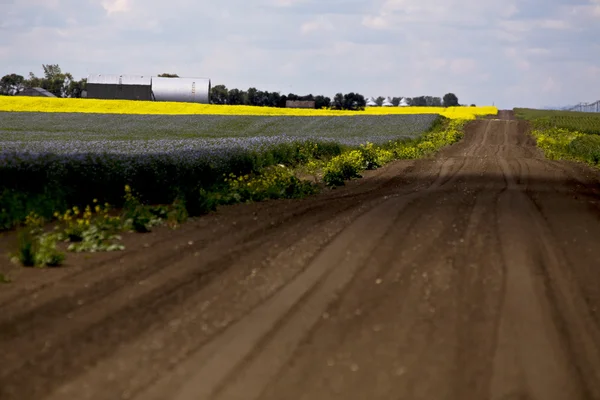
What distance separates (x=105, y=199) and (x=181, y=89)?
3834 inches

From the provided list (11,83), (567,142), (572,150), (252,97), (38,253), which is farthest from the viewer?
(11,83)

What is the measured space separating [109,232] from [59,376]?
6.41 m

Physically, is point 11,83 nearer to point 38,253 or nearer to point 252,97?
point 252,97

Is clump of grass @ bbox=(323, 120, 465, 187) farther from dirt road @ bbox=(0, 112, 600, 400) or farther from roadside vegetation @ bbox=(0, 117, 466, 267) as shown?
dirt road @ bbox=(0, 112, 600, 400)

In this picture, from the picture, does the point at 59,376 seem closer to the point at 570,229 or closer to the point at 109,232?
the point at 109,232

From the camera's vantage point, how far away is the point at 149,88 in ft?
366

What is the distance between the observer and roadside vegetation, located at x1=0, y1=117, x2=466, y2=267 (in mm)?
11938

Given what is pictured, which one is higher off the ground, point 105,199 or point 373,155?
point 105,199

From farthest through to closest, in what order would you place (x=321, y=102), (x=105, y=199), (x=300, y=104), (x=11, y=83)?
1. (x=11, y=83)
2. (x=321, y=102)
3. (x=300, y=104)
4. (x=105, y=199)

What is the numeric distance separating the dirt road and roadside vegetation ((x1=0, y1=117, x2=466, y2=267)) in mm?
501

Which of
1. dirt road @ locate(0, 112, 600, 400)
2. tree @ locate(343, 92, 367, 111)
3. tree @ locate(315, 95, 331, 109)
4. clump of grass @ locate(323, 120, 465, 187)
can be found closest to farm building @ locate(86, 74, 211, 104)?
tree @ locate(315, 95, 331, 109)

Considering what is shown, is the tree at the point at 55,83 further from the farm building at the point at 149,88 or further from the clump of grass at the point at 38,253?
the clump of grass at the point at 38,253

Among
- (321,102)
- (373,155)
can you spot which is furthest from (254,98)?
(373,155)

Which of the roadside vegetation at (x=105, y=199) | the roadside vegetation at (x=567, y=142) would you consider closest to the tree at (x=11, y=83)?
the roadside vegetation at (x=567, y=142)
